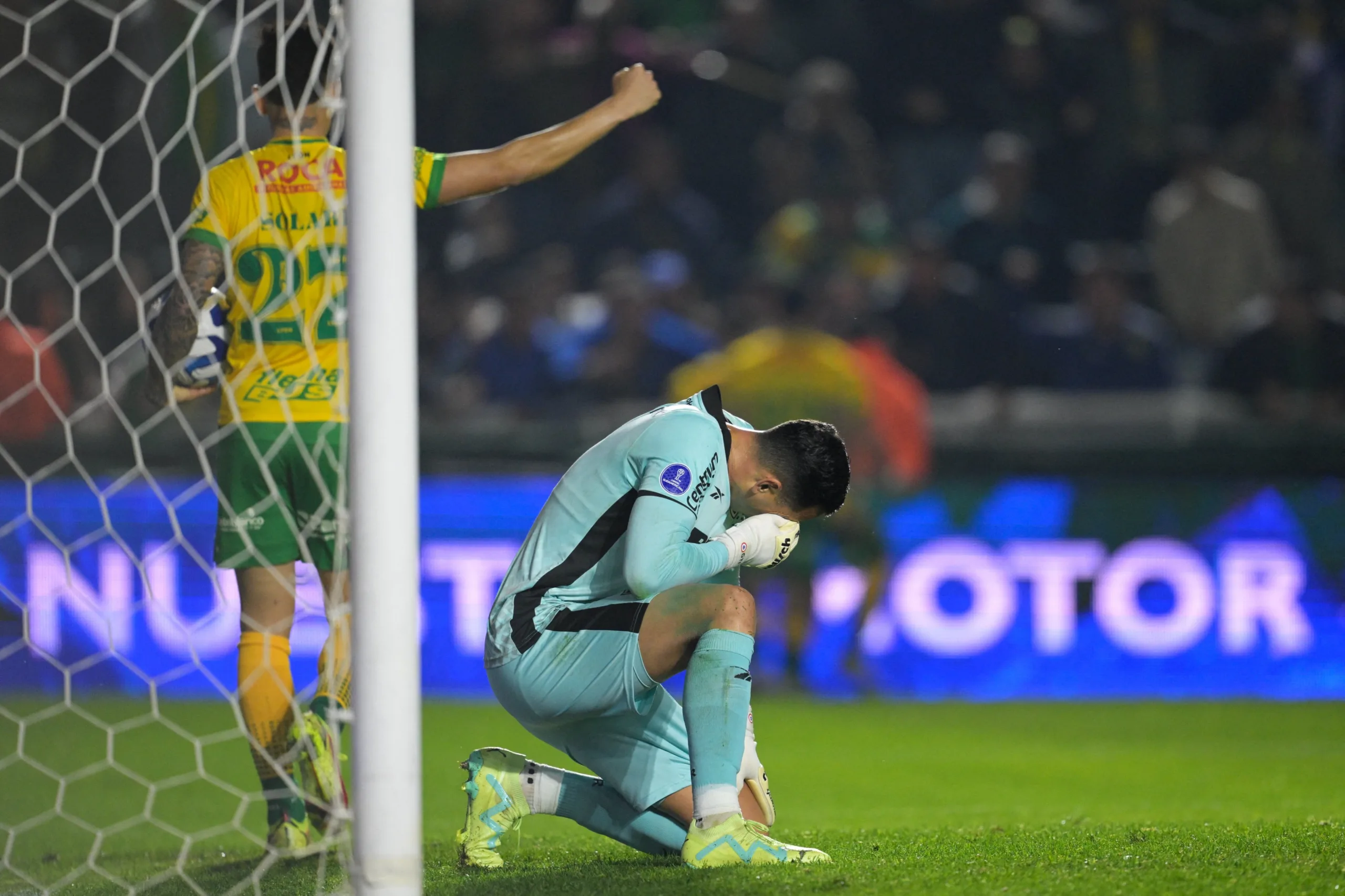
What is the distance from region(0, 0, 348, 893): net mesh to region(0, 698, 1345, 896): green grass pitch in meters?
0.04

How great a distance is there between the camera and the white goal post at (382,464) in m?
2.44

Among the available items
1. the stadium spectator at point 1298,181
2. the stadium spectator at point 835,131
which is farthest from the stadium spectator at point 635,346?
the stadium spectator at point 1298,181

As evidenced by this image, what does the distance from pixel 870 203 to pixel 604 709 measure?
636 centimetres

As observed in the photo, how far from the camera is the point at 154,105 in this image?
26.5ft

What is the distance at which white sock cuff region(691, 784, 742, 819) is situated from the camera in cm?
305

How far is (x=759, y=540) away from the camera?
10.4 ft

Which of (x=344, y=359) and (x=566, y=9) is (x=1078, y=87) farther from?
(x=344, y=359)

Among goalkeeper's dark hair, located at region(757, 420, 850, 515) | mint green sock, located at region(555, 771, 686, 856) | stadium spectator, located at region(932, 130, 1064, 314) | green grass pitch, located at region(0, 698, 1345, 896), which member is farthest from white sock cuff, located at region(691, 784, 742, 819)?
stadium spectator, located at region(932, 130, 1064, 314)

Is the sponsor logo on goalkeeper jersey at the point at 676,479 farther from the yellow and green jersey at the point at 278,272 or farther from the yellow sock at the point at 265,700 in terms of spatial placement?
the yellow sock at the point at 265,700

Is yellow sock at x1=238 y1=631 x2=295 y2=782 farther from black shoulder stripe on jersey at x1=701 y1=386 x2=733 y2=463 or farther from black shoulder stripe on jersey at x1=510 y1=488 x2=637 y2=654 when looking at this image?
black shoulder stripe on jersey at x1=701 y1=386 x2=733 y2=463

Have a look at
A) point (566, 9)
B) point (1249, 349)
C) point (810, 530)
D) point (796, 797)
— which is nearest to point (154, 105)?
point (566, 9)

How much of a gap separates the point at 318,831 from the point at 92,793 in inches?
68.0

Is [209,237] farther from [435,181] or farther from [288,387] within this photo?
[435,181]

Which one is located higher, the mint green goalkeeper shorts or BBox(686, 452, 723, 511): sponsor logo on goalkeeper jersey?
BBox(686, 452, 723, 511): sponsor logo on goalkeeper jersey
